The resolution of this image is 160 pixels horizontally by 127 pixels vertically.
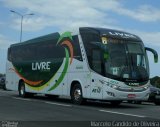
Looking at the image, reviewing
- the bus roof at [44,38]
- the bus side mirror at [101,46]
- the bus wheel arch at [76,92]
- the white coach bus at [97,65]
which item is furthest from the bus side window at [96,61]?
the bus roof at [44,38]

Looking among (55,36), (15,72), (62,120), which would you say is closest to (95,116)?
(62,120)

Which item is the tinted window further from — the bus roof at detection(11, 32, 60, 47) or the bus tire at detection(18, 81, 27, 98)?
the bus tire at detection(18, 81, 27, 98)

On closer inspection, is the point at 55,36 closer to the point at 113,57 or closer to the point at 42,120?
the point at 113,57

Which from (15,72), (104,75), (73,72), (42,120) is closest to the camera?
(42,120)

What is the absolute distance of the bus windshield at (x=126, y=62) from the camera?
796 inches

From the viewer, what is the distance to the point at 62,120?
14.6m

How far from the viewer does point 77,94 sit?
2217cm

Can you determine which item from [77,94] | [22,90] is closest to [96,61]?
[77,94]

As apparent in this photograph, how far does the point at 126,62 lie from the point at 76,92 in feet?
10.3

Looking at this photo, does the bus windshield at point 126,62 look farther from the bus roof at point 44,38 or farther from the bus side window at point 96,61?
the bus roof at point 44,38

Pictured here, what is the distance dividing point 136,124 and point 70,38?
32.5 feet

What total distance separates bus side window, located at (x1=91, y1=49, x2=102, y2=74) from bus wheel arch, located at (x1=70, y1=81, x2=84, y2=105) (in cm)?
170

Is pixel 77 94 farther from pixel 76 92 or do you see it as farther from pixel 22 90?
pixel 22 90

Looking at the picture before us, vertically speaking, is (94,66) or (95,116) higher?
(94,66)
